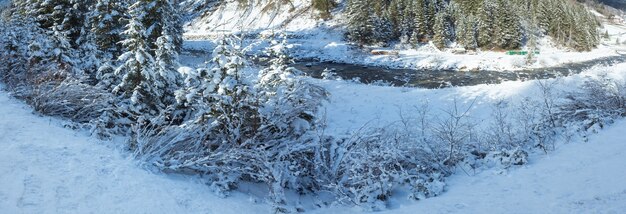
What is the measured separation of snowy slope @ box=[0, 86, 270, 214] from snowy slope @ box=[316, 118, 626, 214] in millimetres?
1844

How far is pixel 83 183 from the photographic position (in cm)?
496

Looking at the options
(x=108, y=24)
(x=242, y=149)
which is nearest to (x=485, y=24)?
(x=108, y=24)

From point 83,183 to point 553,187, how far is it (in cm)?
565

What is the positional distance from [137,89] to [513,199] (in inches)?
305

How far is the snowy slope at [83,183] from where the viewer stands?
14.9ft

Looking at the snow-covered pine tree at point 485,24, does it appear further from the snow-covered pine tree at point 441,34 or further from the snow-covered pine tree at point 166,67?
the snow-covered pine tree at point 166,67

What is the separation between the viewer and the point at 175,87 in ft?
34.3

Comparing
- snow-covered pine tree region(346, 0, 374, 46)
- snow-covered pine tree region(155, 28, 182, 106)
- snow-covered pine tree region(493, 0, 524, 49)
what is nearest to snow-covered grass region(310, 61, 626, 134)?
snow-covered pine tree region(155, 28, 182, 106)

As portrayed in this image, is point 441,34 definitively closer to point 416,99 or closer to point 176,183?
point 416,99

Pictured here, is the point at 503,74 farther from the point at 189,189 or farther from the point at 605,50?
the point at 189,189

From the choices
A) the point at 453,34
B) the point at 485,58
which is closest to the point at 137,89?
the point at 485,58

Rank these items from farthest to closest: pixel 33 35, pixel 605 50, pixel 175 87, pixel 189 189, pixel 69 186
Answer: pixel 605 50 → pixel 33 35 → pixel 175 87 → pixel 189 189 → pixel 69 186

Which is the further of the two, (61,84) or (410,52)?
(410,52)

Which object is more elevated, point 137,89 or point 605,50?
point 137,89
